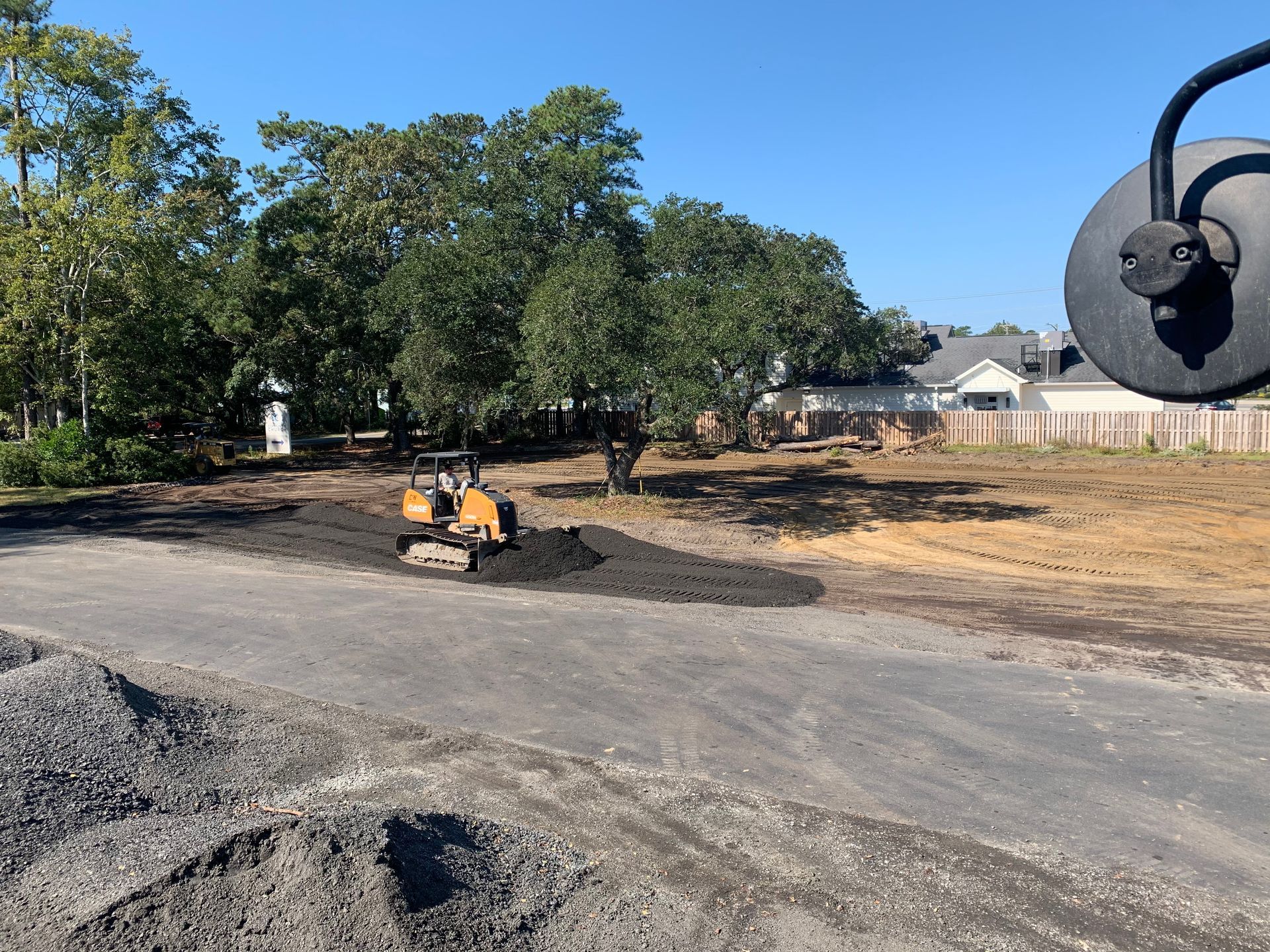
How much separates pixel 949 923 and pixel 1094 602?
9768mm

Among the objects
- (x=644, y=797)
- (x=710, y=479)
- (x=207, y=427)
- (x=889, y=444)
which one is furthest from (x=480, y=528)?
(x=889, y=444)

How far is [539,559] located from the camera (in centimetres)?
1499

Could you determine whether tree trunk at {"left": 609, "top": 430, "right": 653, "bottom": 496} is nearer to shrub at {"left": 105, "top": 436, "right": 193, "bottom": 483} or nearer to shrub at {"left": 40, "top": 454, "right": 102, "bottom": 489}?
shrub at {"left": 105, "top": 436, "right": 193, "bottom": 483}

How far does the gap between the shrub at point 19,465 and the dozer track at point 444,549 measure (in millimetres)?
18249

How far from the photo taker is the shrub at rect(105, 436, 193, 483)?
2811 cm

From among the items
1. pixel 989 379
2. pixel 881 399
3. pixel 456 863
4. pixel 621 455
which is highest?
pixel 989 379

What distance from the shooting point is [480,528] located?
50.5 feet

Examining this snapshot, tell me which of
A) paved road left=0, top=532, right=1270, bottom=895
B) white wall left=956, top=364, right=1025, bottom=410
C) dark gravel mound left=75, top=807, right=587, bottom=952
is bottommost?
paved road left=0, top=532, right=1270, bottom=895

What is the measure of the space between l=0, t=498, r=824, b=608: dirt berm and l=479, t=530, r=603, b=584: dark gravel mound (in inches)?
0.7

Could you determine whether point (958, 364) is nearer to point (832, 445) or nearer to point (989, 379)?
point (989, 379)

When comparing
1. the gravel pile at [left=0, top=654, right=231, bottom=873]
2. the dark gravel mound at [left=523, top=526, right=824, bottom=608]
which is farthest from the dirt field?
the gravel pile at [left=0, top=654, right=231, bottom=873]

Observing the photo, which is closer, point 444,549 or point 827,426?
point 444,549

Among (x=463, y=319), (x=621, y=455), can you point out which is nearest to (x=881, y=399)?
(x=621, y=455)

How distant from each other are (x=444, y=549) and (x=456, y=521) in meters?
0.62
